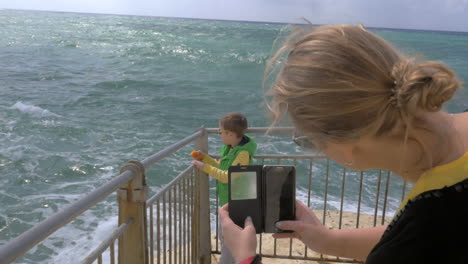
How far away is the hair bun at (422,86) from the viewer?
102cm

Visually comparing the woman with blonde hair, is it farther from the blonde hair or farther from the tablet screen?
the tablet screen

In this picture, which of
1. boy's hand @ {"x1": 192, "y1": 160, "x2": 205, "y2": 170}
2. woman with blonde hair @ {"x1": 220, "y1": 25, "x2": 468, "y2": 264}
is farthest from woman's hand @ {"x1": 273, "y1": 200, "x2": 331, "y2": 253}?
boy's hand @ {"x1": 192, "y1": 160, "x2": 205, "y2": 170}

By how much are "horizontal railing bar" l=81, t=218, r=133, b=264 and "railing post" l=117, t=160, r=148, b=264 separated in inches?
1.5

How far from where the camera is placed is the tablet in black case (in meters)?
1.83

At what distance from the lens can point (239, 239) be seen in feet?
4.91

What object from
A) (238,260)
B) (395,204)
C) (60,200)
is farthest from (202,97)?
(238,260)

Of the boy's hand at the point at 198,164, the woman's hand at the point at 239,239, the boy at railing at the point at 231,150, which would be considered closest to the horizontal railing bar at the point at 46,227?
the woman's hand at the point at 239,239

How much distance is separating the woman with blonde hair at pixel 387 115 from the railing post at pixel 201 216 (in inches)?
87.9

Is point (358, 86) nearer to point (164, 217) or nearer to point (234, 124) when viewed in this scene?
point (164, 217)

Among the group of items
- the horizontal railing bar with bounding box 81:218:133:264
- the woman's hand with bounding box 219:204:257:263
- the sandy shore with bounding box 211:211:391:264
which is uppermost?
the woman's hand with bounding box 219:204:257:263

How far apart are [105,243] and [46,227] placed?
0.44m

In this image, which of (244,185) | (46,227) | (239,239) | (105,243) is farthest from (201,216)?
(46,227)

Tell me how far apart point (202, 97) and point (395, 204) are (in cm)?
1392

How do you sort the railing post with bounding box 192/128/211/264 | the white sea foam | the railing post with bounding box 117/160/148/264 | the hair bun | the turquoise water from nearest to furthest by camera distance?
the hair bun < the railing post with bounding box 117/160/148/264 < the railing post with bounding box 192/128/211/264 < the turquoise water < the white sea foam
